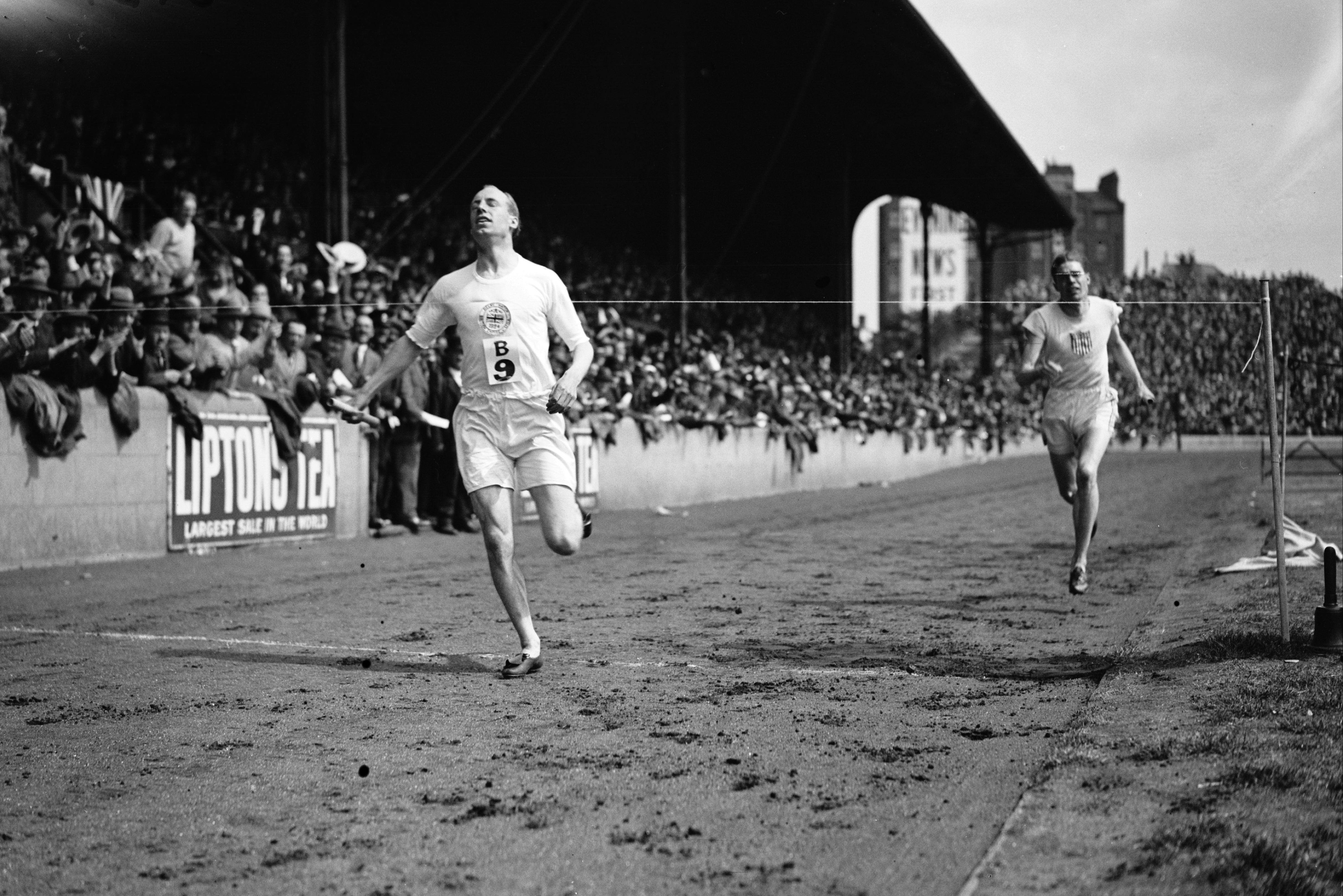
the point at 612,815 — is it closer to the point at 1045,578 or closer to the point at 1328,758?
the point at 1328,758

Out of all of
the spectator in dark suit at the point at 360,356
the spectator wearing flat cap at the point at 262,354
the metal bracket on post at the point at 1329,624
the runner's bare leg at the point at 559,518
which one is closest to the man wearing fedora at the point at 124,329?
the spectator wearing flat cap at the point at 262,354

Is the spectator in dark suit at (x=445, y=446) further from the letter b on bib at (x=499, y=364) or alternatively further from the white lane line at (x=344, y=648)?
the letter b on bib at (x=499, y=364)

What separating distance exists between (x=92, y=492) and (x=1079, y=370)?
7.75m

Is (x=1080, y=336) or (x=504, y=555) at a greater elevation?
(x=1080, y=336)

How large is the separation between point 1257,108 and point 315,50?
44.9ft

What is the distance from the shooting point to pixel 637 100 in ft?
82.8

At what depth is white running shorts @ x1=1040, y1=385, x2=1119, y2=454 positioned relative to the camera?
391 inches

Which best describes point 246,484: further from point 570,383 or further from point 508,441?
point 570,383

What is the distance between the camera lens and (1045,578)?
1154 cm

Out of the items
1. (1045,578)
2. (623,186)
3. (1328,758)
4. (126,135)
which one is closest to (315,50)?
(126,135)

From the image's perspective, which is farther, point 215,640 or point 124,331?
point 124,331

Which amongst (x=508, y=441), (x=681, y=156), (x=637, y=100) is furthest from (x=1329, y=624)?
(x=637, y=100)

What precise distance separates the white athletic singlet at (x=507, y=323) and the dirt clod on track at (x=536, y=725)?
1.32 meters

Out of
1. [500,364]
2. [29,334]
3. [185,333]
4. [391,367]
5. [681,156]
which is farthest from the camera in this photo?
[681,156]
